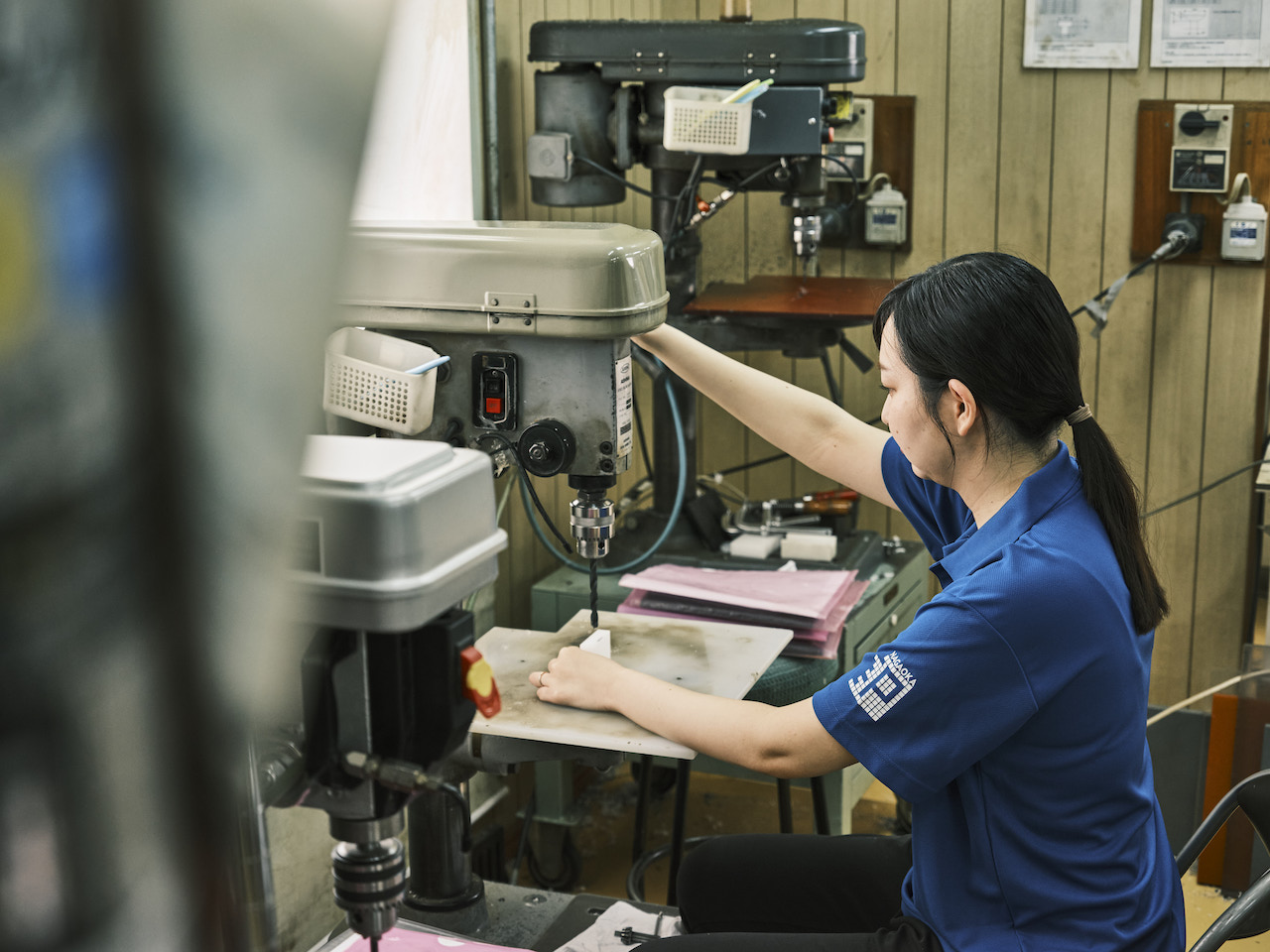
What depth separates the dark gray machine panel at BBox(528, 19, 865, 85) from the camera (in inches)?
88.1

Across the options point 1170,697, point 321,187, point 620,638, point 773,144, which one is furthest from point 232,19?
point 1170,697

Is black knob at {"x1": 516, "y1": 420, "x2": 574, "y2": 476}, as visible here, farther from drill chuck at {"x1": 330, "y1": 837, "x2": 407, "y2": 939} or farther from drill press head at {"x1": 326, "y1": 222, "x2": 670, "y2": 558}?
drill chuck at {"x1": 330, "y1": 837, "x2": 407, "y2": 939}

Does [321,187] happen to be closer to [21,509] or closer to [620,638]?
[21,509]

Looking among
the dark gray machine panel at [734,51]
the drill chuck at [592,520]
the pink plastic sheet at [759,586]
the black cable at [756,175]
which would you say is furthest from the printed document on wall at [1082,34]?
the drill chuck at [592,520]

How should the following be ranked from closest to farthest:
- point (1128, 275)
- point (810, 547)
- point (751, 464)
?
point (810, 547) < point (1128, 275) < point (751, 464)

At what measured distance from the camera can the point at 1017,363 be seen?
54.4 inches

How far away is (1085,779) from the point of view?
136 centimetres

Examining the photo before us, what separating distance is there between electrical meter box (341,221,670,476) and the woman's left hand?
0.76 ft

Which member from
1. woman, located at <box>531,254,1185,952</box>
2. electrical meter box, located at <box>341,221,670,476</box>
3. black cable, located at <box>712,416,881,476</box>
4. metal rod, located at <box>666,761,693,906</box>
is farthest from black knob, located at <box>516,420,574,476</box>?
black cable, located at <box>712,416,881,476</box>

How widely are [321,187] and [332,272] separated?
0.01 metres

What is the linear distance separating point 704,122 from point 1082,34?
136 centimetres

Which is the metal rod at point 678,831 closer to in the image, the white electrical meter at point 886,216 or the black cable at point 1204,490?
the black cable at point 1204,490

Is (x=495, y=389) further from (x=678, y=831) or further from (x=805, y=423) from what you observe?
(x=678, y=831)

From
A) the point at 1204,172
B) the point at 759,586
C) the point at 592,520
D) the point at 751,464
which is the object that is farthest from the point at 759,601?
the point at 1204,172
